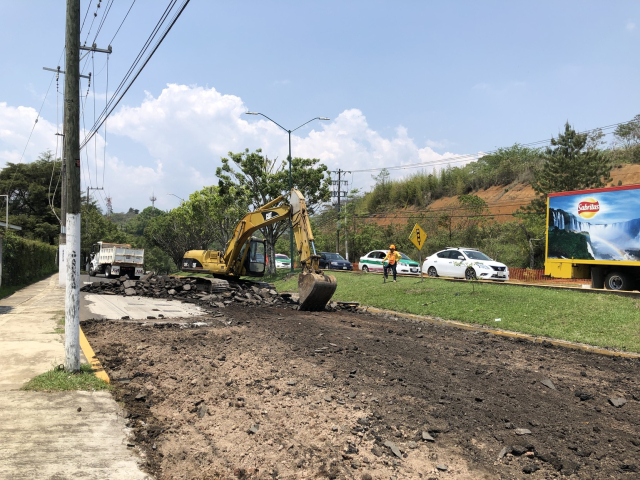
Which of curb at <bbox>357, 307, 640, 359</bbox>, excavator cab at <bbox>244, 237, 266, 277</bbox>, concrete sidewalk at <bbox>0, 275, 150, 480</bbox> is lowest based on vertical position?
curb at <bbox>357, 307, 640, 359</bbox>

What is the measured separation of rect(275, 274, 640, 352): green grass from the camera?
1119 cm

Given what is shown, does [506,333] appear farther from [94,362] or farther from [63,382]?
[63,382]

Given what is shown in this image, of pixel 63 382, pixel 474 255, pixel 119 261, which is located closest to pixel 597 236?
pixel 474 255

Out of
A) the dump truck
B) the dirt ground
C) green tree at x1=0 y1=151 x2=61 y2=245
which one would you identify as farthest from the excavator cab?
green tree at x1=0 y1=151 x2=61 y2=245

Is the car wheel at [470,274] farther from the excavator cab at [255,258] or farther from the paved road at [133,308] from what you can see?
the paved road at [133,308]

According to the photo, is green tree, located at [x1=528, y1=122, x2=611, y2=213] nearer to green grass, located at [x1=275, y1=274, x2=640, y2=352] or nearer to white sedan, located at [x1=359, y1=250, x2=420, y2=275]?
white sedan, located at [x1=359, y1=250, x2=420, y2=275]

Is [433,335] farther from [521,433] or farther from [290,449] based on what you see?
[290,449]

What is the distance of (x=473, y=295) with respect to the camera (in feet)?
53.9

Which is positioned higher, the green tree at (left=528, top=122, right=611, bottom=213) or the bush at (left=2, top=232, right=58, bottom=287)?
the green tree at (left=528, top=122, right=611, bottom=213)

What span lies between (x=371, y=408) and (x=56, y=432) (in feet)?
11.2

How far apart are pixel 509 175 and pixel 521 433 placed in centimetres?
6140

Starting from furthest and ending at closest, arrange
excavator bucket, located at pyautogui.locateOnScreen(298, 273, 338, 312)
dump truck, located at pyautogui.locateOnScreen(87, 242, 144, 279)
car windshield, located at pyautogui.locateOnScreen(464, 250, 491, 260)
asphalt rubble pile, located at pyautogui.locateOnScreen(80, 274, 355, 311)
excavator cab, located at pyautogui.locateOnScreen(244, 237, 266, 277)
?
1. dump truck, located at pyautogui.locateOnScreen(87, 242, 144, 279)
2. car windshield, located at pyautogui.locateOnScreen(464, 250, 491, 260)
3. excavator cab, located at pyautogui.locateOnScreen(244, 237, 266, 277)
4. asphalt rubble pile, located at pyautogui.locateOnScreen(80, 274, 355, 311)
5. excavator bucket, located at pyautogui.locateOnScreen(298, 273, 338, 312)

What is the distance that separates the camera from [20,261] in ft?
89.8

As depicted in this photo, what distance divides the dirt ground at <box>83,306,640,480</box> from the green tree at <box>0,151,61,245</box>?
58.4m
